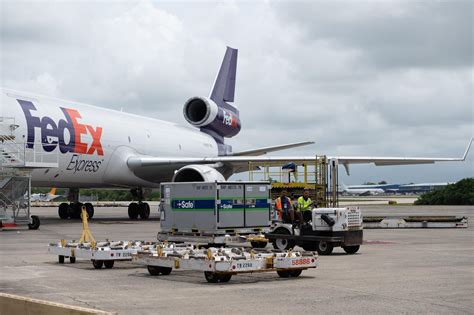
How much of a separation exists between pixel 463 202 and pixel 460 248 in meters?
49.1

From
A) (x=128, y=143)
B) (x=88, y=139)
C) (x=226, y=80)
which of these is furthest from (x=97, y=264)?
(x=226, y=80)

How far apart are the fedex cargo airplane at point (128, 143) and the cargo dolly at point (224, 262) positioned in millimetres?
8794

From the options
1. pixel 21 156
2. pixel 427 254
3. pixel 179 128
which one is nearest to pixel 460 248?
pixel 427 254

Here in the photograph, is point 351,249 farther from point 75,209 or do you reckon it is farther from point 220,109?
point 220,109

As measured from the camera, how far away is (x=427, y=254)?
15.8 m

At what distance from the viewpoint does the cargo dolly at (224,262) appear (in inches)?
436

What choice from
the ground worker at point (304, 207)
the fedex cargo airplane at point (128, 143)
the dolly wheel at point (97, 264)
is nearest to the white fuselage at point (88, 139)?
the fedex cargo airplane at point (128, 143)

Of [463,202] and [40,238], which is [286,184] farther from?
[463,202]

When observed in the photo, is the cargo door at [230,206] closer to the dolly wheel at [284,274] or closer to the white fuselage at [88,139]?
the dolly wheel at [284,274]

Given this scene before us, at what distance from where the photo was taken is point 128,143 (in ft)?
106

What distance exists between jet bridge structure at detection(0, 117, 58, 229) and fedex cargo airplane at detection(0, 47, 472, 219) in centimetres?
9

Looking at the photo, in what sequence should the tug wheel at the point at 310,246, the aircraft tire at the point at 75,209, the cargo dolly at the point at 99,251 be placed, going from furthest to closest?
the aircraft tire at the point at 75,209 < the tug wheel at the point at 310,246 < the cargo dolly at the point at 99,251

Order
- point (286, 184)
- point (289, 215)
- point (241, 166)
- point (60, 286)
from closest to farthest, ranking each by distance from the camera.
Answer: point (60, 286) < point (289, 215) < point (286, 184) < point (241, 166)

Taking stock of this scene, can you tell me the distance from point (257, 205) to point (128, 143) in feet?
55.5
